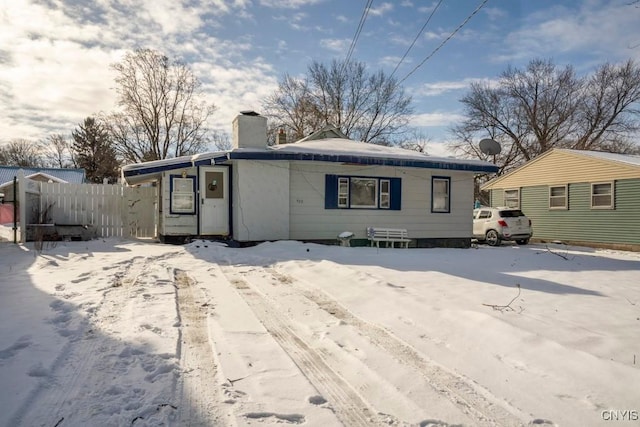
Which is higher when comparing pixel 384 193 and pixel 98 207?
pixel 384 193

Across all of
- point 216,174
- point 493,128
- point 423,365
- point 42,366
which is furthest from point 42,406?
point 493,128

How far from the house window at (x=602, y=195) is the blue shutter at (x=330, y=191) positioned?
41.8ft

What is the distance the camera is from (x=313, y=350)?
382 cm

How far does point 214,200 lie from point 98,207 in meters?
4.62

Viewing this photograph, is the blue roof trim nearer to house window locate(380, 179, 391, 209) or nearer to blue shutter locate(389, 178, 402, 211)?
blue shutter locate(389, 178, 402, 211)

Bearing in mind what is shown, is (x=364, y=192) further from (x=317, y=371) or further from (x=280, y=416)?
(x=280, y=416)

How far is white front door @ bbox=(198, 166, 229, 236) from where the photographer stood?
1258cm

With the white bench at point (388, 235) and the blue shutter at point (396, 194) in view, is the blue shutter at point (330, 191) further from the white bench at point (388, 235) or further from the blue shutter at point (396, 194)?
the blue shutter at point (396, 194)

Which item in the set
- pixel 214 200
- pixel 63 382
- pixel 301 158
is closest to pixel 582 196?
pixel 301 158

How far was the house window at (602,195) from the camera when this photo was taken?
17484 millimetres

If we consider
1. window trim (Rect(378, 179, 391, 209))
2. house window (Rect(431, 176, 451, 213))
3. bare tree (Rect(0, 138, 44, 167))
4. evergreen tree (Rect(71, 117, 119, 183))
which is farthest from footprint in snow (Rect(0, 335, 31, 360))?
bare tree (Rect(0, 138, 44, 167))

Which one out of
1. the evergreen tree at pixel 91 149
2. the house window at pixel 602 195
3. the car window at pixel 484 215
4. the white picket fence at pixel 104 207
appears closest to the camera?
the white picket fence at pixel 104 207

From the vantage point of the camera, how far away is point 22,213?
38.7 ft

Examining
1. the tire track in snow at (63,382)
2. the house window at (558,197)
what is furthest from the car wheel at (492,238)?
the tire track in snow at (63,382)
